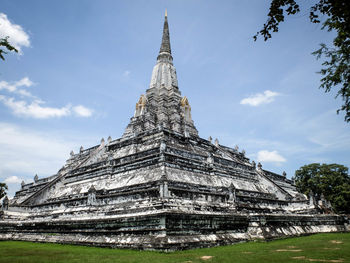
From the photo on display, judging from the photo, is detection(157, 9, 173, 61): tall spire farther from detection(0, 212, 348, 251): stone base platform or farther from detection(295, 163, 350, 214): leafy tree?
detection(0, 212, 348, 251): stone base platform

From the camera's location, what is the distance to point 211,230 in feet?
37.3

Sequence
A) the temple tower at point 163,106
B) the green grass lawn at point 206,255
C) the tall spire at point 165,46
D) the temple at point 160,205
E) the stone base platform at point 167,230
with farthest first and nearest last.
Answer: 1. the tall spire at point 165,46
2. the temple tower at point 163,106
3. the temple at point 160,205
4. the stone base platform at point 167,230
5. the green grass lawn at point 206,255

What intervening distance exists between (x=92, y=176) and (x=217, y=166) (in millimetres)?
9801

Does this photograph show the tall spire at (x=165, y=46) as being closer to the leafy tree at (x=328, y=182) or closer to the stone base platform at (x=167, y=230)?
the leafy tree at (x=328, y=182)

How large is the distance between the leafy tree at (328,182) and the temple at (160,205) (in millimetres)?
Result: 14920

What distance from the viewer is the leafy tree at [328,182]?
110 feet

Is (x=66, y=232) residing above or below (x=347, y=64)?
below

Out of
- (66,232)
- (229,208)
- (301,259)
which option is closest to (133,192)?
(66,232)

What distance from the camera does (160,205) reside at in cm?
1094

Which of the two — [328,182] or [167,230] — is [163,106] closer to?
[167,230]

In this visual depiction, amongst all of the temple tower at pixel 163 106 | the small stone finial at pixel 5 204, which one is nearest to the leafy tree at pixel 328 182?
the temple tower at pixel 163 106

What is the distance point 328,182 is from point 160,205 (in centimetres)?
3497

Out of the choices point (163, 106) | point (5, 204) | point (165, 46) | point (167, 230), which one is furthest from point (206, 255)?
point (165, 46)

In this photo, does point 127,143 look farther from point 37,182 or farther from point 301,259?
point 301,259
